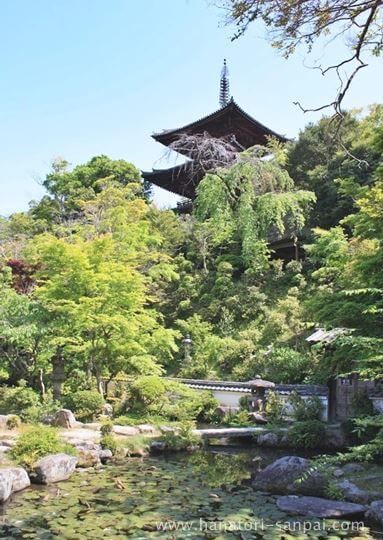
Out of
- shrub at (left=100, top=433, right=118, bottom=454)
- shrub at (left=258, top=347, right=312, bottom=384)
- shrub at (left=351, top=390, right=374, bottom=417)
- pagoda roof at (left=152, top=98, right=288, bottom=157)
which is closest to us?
shrub at (left=100, top=433, right=118, bottom=454)

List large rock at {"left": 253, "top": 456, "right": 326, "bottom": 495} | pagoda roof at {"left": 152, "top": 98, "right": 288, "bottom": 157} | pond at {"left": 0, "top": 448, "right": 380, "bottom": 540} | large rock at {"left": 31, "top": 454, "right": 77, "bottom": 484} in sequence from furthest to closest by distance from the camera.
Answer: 1. pagoda roof at {"left": 152, "top": 98, "right": 288, "bottom": 157}
2. large rock at {"left": 31, "top": 454, "right": 77, "bottom": 484}
3. large rock at {"left": 253, "top": 456, "right": 326, "bottom": 495}
4. pond at {"left": 0, "top": 448, "right": 380, "bottom": 540}

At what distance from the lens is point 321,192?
72.5 ft

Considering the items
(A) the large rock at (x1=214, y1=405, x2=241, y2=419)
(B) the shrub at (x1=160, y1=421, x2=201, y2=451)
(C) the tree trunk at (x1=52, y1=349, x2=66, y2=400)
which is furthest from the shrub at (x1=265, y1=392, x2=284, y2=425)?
(C) the tree trunk at (x1=52, y1=349, x2=66, y2=400)

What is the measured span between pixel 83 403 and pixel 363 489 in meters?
6.12

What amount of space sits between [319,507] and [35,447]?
4331mm

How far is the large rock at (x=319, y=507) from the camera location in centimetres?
597

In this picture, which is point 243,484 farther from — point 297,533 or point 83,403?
point 83,403

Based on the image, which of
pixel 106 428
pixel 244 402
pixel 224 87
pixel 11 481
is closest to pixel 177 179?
pixel 224 87

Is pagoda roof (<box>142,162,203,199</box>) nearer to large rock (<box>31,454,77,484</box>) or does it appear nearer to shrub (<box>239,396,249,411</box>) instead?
shrub (<box>239,396,249,411</box>)

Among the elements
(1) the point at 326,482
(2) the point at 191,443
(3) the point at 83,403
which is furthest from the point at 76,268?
(1) the point at 326,482

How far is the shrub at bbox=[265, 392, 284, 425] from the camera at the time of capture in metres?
11.7

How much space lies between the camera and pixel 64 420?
9.82 metres

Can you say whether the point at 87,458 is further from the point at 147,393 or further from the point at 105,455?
the point at 147,393

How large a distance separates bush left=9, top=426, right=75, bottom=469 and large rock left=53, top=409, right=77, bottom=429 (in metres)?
1.54
